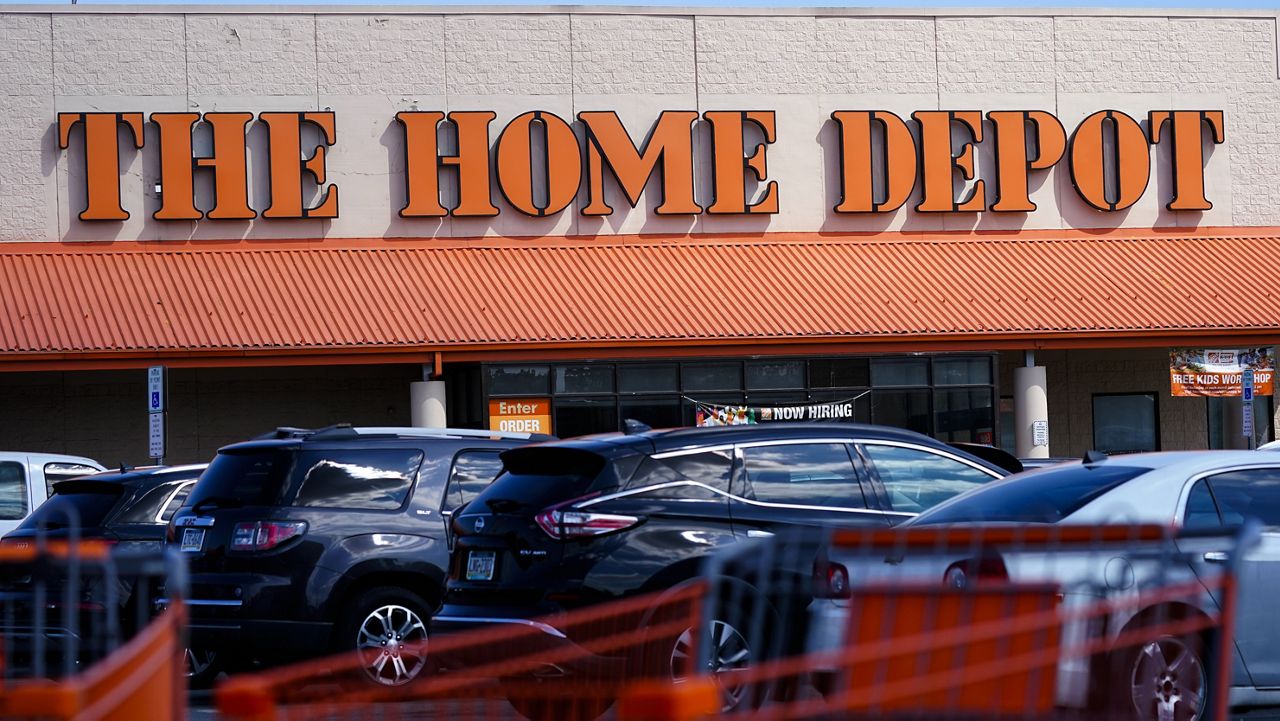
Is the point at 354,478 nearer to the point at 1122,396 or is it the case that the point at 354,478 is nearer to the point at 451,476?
the point at 451,476

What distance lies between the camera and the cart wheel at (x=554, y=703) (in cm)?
570

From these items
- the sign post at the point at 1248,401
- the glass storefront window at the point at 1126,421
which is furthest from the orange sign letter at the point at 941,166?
the sign post at the point at 1248,401

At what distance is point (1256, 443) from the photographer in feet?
95.7

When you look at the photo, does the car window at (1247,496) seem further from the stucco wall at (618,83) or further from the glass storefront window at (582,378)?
the stucco wall at (618,83)

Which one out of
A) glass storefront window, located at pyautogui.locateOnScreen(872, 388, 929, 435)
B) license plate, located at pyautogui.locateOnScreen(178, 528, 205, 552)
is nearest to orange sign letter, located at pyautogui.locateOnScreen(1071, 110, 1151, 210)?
glass storefront window, located at pyautogui.locateOnScreen(872, 388, 929, 435)

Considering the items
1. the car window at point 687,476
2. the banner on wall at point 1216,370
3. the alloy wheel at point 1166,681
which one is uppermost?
the banner on wall at point 1216,370

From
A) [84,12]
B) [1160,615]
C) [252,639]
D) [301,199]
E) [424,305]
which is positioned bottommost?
[252,639]

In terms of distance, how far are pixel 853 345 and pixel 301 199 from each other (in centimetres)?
961

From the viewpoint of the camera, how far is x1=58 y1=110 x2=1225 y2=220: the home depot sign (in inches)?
1041

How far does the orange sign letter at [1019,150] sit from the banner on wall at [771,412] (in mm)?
4972

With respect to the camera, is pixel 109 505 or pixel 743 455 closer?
pixel 743 455

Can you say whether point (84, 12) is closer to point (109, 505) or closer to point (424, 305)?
point (424, 305)

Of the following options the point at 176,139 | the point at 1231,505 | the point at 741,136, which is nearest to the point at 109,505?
the point at 1231,505

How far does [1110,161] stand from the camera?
29016 mm
